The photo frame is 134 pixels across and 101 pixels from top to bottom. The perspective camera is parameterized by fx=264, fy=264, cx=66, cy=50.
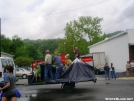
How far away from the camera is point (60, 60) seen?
13.8m

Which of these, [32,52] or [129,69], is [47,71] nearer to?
[129,69]

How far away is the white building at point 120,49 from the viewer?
29984 mm

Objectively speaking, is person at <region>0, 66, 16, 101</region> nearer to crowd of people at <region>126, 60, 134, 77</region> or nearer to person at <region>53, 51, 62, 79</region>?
person at <region>53, 51, 62, 79</region>

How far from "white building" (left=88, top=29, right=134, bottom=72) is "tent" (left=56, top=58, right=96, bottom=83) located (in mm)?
17451

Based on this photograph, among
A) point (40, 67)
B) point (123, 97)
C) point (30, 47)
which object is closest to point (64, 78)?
point (40, 67)

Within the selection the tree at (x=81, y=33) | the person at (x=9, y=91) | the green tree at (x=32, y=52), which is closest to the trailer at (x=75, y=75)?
the person at (x=9, y=91)

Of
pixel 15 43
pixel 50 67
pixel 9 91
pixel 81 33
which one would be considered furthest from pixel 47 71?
pixel 15 43

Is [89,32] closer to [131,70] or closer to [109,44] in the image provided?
[109,44]

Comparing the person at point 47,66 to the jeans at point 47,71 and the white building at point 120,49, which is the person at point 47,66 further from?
the white building at point 120,49

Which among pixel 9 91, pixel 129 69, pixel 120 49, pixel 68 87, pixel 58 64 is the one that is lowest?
pixel 68 87

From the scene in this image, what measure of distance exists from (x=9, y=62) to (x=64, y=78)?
18.4 ft

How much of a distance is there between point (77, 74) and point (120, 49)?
20244 mm

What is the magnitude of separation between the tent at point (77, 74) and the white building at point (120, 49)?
1745cm

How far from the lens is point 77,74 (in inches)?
521
